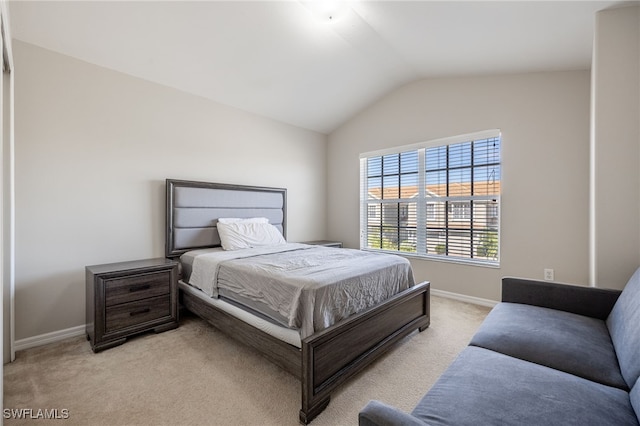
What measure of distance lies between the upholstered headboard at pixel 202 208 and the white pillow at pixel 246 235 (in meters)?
0.21

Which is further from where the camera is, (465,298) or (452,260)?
(452,260)

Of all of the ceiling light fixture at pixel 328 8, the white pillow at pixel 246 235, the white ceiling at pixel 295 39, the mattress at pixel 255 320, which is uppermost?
the ceiling light fixture at pixel 328 8

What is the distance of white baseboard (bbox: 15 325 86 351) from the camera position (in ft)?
7.59

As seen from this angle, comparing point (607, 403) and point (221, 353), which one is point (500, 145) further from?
point (221, 353)

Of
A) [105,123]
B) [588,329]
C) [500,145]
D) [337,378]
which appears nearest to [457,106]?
[500,145]

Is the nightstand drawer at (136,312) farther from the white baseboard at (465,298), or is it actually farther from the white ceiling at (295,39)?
the white baseboard at (465,298)

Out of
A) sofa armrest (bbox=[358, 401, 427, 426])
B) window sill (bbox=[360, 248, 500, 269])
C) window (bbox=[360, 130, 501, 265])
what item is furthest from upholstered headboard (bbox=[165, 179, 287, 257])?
sofa armrest (bbox=[358, 401, 427, 426])

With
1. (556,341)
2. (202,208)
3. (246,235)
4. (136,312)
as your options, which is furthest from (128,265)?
(556,341)

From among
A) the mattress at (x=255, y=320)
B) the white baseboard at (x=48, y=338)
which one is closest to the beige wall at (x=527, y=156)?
the mattress at (x=255, y=320)

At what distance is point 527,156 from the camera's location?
121 inches

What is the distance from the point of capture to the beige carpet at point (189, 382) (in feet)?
5.25

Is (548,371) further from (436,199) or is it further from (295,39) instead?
(295,39)

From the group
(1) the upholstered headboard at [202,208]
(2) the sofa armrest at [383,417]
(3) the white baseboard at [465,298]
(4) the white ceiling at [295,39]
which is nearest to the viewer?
(2) the sofa armrest at [383,417]

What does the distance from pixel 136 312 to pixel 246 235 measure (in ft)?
4.19
